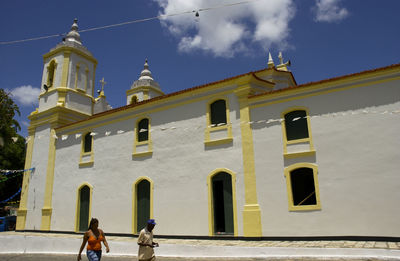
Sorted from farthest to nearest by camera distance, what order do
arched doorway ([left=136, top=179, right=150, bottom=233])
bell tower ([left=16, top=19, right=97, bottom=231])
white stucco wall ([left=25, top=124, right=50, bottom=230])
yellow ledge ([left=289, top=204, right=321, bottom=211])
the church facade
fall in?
bell tower ([left=16, top=19, right=97, bottom=231])
white stucco wall ([left=25, top=124, right=50, bottom=230])
arched doorway ([left=136, top=179, right=150, bottom=233])
yellow ledge ([left=289, top=204, right=321, bottom=211])
the church facade

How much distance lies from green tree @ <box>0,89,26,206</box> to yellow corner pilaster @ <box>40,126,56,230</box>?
3116 millimetres

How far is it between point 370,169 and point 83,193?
43.4 feet

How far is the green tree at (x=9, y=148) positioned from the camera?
18953 millimetres

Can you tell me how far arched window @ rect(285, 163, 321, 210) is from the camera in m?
10.6

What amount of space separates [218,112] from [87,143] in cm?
806

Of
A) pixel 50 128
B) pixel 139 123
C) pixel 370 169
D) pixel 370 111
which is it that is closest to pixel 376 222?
pixel 370 169

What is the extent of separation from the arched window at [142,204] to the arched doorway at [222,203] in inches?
130

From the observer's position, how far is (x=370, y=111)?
406 inches

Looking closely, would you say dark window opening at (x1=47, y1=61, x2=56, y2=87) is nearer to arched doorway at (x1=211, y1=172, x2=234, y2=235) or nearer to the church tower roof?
the church tower roof

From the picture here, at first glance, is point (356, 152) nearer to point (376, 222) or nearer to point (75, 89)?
point (376, 222)

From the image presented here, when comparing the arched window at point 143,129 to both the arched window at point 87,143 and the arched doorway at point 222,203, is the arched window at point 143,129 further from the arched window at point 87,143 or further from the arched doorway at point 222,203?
the arched doorway at point 222,203

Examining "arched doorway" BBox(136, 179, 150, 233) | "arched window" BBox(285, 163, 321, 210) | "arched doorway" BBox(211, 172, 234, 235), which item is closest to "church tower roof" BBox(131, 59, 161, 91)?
"arched doorway" BBox(136, 179, 150, 233)

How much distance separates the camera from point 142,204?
46.4ft

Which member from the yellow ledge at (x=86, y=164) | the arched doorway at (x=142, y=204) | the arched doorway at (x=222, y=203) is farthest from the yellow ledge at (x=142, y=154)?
the arched doorway at (x=222, y=203)
